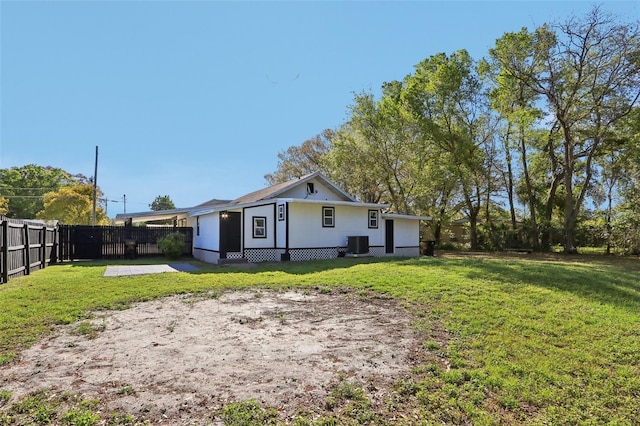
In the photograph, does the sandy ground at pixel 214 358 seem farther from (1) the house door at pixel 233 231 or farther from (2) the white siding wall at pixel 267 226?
(1) the house door at pixel 233 231

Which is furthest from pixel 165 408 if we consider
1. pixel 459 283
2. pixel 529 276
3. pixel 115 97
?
pixel 115 97

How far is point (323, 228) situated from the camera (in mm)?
16000

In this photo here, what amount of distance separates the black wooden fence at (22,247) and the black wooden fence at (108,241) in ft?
8.21

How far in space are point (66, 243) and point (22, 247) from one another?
6580mm

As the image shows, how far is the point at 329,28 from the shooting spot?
12844 millimetres

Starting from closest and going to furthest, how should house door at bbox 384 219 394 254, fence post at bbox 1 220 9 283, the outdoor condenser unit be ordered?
fence post at bbox 1 220 9 283 < the outdoor condenser unit < house door at bbox 384 219 394 254

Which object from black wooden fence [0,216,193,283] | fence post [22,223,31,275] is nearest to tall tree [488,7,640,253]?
black wooden fence [0,216,193,283]

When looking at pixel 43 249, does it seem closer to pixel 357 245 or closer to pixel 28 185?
pixel 357 245

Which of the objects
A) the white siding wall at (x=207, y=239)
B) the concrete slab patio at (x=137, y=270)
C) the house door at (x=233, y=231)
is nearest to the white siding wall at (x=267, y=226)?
the house door at (x=233, y=231)

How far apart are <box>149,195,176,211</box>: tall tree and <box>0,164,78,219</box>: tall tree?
89.8 ft

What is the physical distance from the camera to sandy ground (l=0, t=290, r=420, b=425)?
3.13m

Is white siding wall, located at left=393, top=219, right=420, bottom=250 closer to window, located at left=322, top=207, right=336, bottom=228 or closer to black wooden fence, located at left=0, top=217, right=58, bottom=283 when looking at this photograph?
window, located at left=322, top=207, right=336, bottom=228

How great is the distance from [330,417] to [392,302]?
4173mm

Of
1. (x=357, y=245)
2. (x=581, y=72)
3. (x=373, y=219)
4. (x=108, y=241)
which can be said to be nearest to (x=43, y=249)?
(x=108, y=241)
